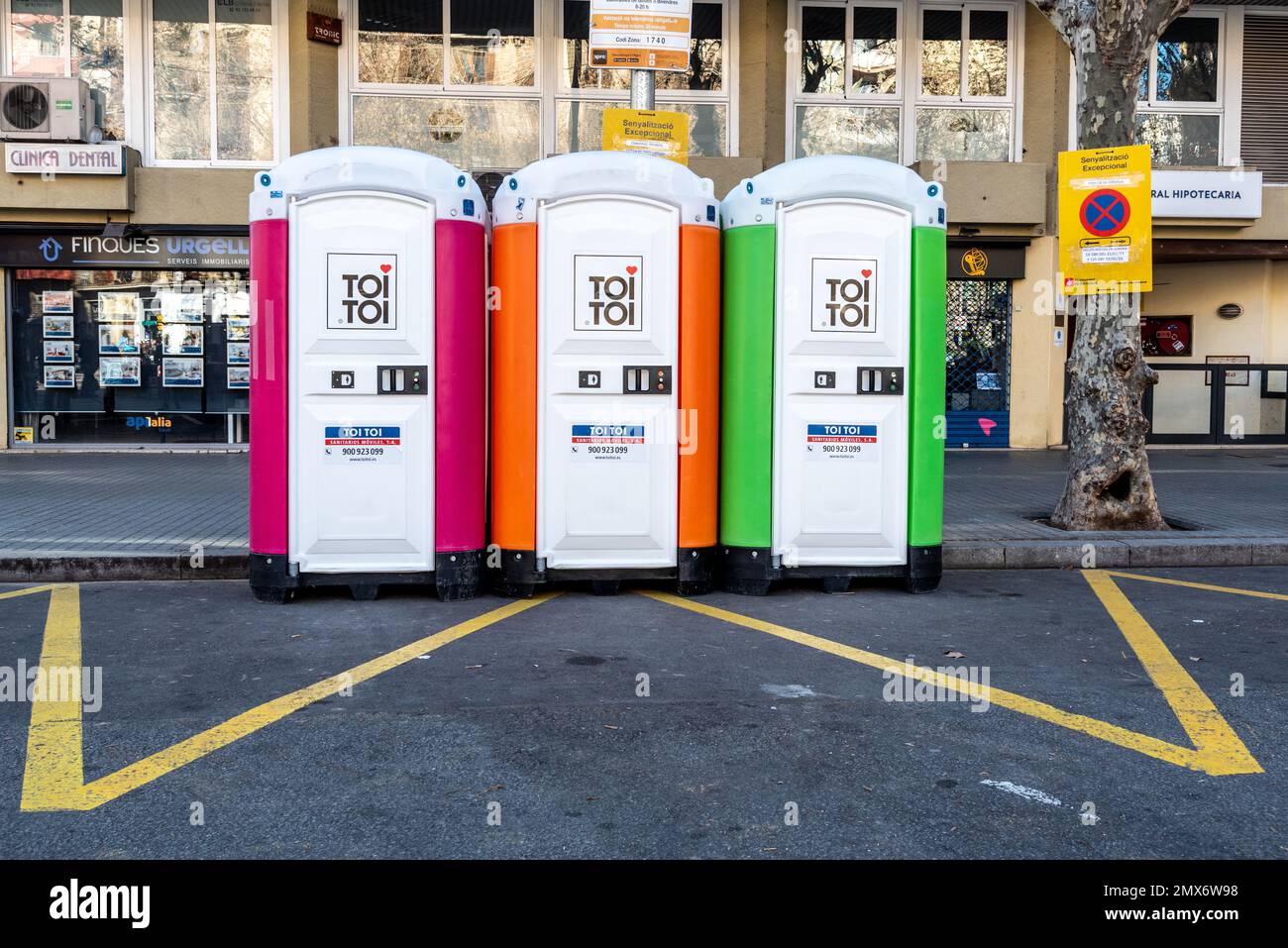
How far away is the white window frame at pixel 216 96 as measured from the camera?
53.1 feet

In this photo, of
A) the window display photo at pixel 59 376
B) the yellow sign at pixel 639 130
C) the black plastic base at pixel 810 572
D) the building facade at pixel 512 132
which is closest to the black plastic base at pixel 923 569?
the black plastic base at pixel 810 572

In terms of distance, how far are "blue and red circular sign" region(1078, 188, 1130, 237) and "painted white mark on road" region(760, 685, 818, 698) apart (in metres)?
5.87

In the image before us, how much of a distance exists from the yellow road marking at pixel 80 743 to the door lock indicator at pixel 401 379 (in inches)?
61.4

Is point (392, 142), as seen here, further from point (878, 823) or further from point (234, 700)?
point (878, 823)

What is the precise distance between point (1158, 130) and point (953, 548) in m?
12.5

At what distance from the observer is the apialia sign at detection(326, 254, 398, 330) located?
21.5ft

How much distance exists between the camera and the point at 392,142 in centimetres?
1650

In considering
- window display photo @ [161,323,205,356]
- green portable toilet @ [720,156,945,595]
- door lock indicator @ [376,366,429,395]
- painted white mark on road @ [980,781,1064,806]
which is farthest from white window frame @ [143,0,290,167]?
painted white mark on road @ [980,781,1064,806]

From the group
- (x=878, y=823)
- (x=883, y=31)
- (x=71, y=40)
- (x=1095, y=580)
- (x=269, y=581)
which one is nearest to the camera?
(x=878, y=823)

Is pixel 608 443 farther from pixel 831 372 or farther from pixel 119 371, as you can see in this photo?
pixel 119 371

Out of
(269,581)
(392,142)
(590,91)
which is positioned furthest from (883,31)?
(269,581)

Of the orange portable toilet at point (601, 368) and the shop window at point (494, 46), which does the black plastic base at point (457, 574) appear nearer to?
the orange portable toilet at point (601, 368)

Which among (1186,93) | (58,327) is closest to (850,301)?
(58,327)

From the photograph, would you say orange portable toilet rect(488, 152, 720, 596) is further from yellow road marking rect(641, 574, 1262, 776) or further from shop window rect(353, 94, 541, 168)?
shop window rect(353, 94, 541, 168)
